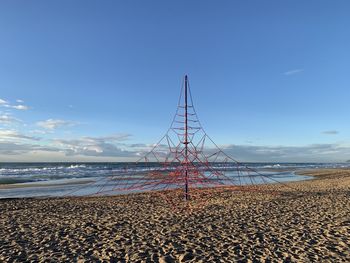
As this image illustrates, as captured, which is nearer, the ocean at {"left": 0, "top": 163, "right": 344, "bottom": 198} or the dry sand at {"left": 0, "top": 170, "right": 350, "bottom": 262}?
the dry sand at {"left": 0, "top": 170, "right": 350, "bottom": 262}

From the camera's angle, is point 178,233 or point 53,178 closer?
point 178,233

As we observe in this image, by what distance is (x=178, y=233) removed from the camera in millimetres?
8680

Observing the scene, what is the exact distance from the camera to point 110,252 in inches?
277

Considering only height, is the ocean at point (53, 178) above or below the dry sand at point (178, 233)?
above

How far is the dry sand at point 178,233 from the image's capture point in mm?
6770

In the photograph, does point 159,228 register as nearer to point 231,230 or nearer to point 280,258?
Answer: point 231,230

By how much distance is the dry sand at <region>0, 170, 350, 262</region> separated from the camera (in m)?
6.77

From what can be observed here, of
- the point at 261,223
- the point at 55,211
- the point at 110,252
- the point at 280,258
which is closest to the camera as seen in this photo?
the point at 280,258

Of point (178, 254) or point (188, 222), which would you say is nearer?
point (178, 254)

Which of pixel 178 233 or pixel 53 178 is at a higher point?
pixel 53 178

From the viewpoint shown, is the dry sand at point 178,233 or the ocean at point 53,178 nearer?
the dry sand at point 178,233

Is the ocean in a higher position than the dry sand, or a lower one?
higher

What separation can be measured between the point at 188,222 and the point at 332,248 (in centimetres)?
436

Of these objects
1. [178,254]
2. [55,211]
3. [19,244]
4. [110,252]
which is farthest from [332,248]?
[55,211]
